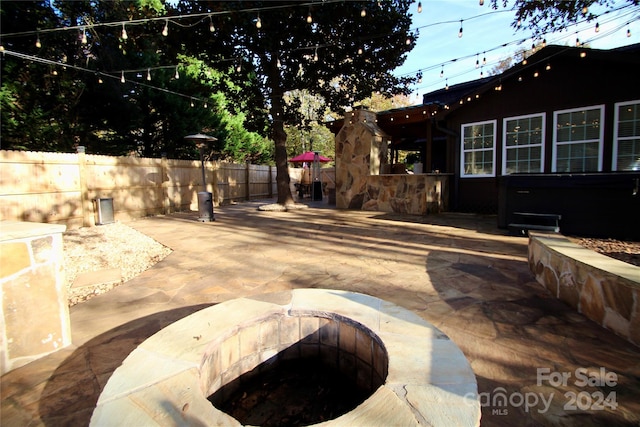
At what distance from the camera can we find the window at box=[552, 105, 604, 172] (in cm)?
712

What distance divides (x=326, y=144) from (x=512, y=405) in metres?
29.8

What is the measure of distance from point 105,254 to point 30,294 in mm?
3324

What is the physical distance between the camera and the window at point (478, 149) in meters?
8.82

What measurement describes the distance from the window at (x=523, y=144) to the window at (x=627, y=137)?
1.39 metres

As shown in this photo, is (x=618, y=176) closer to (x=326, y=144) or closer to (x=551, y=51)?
(x=551, y=51)

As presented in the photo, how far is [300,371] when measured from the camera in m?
2.10

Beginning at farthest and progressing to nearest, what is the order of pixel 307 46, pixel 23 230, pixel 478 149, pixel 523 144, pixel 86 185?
pixel 307 46 → pixel 478 149 → pixel 523 144 → pixel 86 185 → pixel 23 230

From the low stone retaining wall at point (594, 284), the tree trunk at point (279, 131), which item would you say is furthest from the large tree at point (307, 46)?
the low stone retaining wall at point (594, 284)

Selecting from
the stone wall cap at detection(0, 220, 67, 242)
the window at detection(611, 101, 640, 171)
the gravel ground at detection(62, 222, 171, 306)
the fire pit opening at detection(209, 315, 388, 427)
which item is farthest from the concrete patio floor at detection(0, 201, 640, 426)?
the window at detection(611, 101, 640, 171)

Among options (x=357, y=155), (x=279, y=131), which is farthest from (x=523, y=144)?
(x=279, y=131)

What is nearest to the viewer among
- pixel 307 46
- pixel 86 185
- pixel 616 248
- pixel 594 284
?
pixel 594 284

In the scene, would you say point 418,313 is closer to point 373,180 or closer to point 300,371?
point 300,371

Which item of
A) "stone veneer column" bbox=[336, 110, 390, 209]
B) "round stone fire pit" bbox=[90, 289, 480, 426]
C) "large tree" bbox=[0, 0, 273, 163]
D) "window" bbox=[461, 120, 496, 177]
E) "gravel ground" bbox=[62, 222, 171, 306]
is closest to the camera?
"round stone fire pit" bbox=[90, 289, 480, 426]

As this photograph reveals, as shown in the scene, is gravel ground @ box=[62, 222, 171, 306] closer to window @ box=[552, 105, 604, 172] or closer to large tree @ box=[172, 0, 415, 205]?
large tree @ box=[172, 0, 415, 205]
